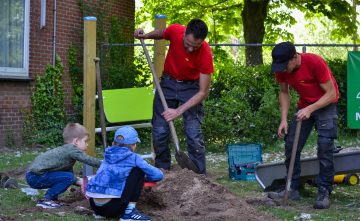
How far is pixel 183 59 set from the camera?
8.15 m

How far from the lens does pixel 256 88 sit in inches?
586

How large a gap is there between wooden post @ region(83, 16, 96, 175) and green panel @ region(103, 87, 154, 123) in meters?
0.54

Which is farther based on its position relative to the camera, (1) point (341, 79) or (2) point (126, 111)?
(1) point (341, 79)

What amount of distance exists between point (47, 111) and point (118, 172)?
8336 mm

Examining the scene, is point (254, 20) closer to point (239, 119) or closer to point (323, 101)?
point (239, 119)

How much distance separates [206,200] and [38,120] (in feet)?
→ 26.2

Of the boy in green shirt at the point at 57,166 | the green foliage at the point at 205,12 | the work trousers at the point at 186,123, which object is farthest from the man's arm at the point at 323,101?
the green foliage at the point at 205,12

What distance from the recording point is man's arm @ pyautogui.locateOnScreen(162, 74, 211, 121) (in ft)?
25.8

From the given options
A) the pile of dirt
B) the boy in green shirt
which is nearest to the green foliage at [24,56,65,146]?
the boy in green shirt

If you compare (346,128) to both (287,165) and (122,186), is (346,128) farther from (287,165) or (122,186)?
(122,186)

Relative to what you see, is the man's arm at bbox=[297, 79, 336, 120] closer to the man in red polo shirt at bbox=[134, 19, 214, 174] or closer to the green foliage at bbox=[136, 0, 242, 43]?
the man in red polo shirt at bbox=[134, 19, 214, 174]

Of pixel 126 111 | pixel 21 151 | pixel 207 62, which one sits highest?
pixel 207 62

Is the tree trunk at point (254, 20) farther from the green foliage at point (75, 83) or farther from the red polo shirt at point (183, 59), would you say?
the red polo shirt at point (183, 59)

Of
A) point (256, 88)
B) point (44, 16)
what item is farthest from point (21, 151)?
point (256, 88)
